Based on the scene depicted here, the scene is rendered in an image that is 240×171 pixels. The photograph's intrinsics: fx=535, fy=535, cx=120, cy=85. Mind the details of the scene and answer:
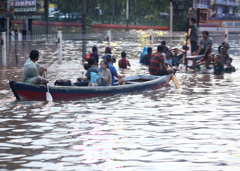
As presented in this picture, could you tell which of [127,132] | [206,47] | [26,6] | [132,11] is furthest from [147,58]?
[132,11]

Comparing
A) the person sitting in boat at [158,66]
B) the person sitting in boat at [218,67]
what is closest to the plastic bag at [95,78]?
the person sitting in boat at [158,66]

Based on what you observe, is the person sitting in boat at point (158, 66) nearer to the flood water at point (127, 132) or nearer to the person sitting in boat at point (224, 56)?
the flood water at point (127, 132)

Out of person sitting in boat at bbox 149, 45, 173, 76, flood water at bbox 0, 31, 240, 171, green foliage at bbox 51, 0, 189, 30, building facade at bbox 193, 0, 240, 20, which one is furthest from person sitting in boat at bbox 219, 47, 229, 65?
green foliage at bbox 51, 0, 189, 30

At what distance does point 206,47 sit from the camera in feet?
77.5

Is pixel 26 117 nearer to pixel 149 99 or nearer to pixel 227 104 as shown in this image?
pixel 149 99

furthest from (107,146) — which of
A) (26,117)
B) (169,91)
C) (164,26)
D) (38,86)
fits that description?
(164,26)

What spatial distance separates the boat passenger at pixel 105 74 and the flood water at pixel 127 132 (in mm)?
497

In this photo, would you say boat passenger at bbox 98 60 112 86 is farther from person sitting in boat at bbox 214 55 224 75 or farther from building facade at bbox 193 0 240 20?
building facade at bbox 193 0 240 20

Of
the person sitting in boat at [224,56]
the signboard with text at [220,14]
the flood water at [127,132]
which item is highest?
the signboard with text at [220,14]

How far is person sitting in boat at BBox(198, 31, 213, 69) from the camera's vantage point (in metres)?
23.4

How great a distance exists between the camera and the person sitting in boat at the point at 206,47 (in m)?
23.4

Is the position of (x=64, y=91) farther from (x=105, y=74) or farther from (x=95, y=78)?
(x=105, y=74)

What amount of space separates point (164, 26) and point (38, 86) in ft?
175

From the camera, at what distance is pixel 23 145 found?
9.75 meters
